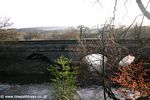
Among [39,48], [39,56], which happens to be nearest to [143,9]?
[39,48]

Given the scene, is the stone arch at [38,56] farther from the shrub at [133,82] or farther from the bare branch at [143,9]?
the bare branch at [143,9]

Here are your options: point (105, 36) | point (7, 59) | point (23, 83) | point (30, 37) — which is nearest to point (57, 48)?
point (7, 59)

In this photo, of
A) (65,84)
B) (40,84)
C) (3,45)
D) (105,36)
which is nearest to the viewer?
(105,36)

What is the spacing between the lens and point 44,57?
4216 cm

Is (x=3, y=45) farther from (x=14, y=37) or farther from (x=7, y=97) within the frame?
(x=7, y=97)

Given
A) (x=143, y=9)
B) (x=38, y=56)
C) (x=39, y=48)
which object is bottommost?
(x=38, y=56)

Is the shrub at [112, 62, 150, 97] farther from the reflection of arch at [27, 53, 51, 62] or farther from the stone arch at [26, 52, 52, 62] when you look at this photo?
the reflection of arch at [27, 53, 51, 62]

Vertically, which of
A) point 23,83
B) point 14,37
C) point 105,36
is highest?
point 105,36

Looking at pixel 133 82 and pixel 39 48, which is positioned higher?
pixel 133 82

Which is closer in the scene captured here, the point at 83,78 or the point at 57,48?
the point at 83,78

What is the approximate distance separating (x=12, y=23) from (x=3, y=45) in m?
4.48

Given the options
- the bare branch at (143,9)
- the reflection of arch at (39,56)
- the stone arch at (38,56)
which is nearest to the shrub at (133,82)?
the bare branch at (143,9)

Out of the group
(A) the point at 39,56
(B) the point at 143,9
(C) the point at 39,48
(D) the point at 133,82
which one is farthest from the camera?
(A) the point at 39,56

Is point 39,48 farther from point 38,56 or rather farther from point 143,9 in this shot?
point 143,9
